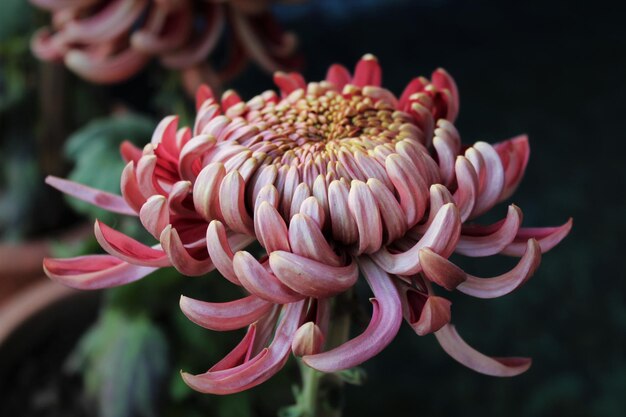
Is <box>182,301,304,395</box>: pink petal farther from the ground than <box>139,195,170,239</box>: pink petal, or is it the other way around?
<box>139,195,170,239</box>: pink petal

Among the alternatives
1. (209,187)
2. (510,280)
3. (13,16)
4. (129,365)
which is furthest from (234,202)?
(13,16)

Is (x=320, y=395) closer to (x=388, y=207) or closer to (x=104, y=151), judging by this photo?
(x=388, y=207)

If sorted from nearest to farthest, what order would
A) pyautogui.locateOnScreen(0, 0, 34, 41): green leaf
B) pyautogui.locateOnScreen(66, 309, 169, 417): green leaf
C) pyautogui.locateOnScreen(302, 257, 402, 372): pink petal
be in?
pyautogui.locateOnScreen(302, 257, 402, 372): pink petal → pyautogui.locateOnScreen(66, 309, 169, 417): green leaf → pyautogui.locateOnScreen(0, 0, 34, 41): green leaf

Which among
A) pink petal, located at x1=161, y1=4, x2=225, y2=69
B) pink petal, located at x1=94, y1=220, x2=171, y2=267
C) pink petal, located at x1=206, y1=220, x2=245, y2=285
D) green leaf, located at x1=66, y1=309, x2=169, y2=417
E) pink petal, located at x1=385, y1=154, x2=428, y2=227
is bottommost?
green leaf, located at x1=66, y1=309, x2=169, y2=417

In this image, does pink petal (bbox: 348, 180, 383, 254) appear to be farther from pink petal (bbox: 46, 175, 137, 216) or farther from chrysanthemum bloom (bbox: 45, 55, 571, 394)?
pink petal (bbox: 46, 175, 137, 216)

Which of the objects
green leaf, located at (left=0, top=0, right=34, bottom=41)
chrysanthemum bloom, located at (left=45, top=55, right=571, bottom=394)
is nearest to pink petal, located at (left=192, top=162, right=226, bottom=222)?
chrysanthemum bloom, located at (left=45, top=55, right=571, bottom=394)

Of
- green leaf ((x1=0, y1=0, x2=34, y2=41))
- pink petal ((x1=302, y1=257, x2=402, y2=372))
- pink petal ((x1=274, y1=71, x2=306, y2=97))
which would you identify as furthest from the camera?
green leaf ((x1=0, y1=0, x2=34, y2=41))

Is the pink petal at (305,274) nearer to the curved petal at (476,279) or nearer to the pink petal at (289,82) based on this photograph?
the curved petal at (476,279)

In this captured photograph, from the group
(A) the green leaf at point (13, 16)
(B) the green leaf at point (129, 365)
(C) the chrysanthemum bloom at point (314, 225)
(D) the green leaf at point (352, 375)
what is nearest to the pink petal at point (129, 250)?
(C) the chrysanthemum bloom at point (314, 225)

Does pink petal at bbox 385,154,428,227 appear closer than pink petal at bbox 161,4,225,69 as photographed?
Yes
